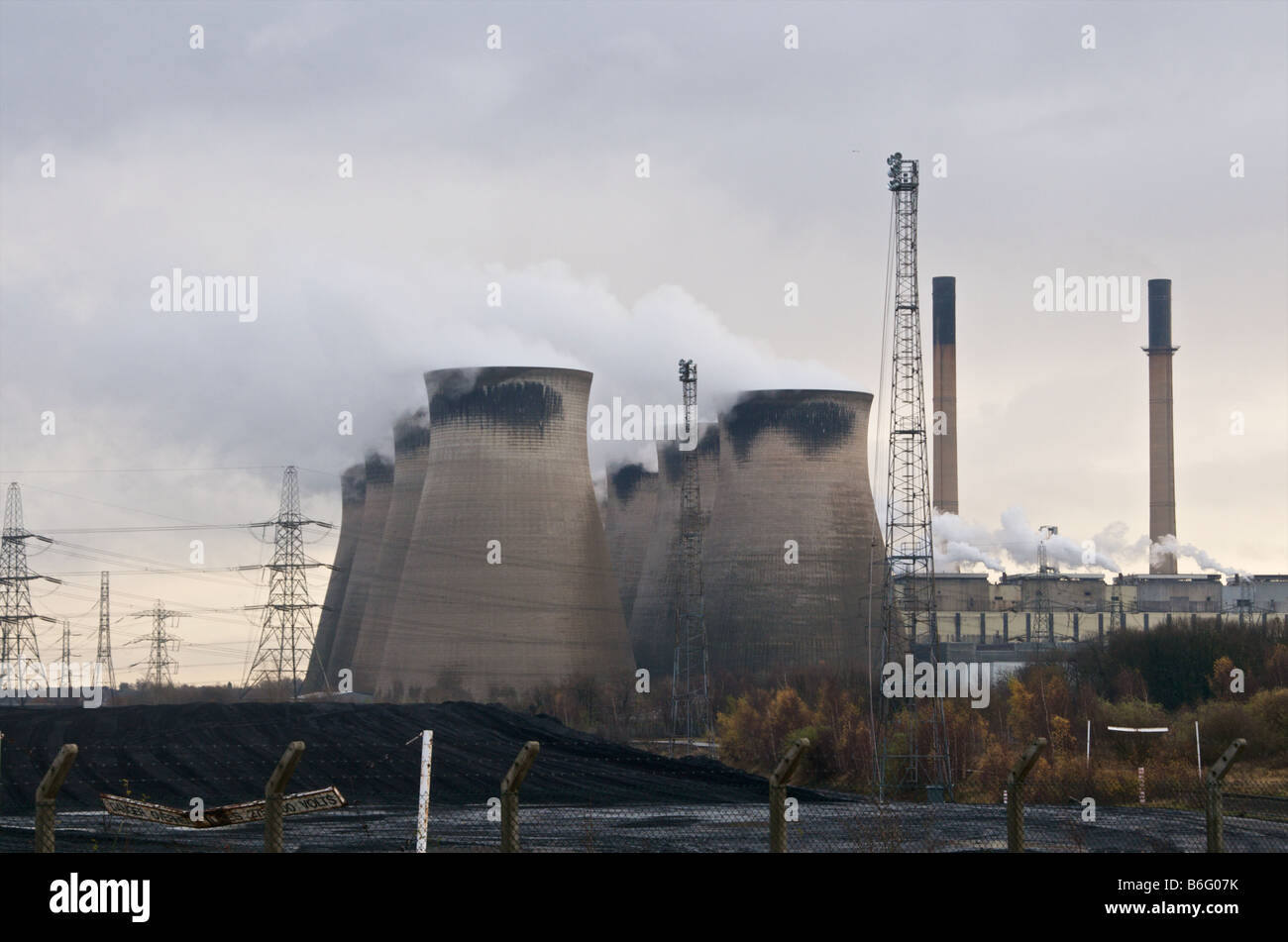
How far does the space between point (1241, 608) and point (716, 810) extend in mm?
46674

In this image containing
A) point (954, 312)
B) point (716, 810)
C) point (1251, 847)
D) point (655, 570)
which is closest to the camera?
point (1251, 847)

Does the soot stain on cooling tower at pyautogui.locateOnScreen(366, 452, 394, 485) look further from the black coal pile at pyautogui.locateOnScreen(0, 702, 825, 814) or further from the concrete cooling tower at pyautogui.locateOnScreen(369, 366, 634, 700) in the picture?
the black coal pile at pyautogui.locateOnScreen(0, 702, 825, 814)

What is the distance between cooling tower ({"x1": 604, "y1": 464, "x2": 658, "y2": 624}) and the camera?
55125mm

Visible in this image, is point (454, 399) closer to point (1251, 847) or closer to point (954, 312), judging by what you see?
point (954, 312)

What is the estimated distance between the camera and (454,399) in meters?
41.6

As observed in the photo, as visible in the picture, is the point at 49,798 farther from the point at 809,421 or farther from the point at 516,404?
the point at 809,421

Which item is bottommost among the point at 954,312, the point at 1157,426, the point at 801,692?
the point at 801,692

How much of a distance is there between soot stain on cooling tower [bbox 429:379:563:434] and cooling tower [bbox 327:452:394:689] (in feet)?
37.5

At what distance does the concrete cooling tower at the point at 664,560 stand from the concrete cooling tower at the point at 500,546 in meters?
5.11

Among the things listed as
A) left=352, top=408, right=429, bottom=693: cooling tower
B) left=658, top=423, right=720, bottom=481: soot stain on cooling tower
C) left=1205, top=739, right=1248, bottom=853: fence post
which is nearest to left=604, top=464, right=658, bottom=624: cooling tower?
left=658, top=423, right=720, bottom=481: soot stain on cooling tower

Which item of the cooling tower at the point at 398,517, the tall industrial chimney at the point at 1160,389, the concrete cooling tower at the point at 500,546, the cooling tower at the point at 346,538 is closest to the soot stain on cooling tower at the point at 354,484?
the cooling tower at the point at 346,538

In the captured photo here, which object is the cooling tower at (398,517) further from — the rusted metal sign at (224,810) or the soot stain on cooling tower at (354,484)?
the rusted metal sign at (224,810)

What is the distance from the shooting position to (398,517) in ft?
161
